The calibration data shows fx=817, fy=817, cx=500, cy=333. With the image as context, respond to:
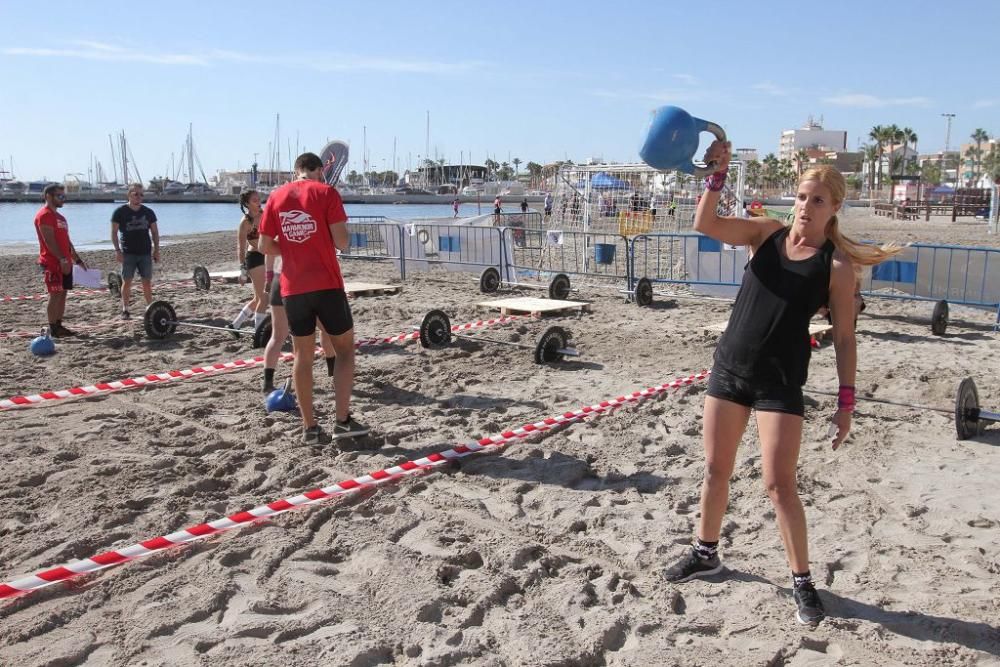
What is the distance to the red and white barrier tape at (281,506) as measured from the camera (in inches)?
150

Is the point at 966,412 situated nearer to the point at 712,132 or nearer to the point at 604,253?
the point at 712,132

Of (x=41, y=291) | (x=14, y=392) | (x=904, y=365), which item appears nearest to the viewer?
(x=14, y=392)

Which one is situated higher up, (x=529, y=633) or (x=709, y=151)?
(x=709, y=151)

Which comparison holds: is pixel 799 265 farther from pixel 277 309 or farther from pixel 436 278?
pixel 436 278

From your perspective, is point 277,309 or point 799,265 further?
point 277,309

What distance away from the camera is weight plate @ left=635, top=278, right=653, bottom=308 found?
13.1 metres

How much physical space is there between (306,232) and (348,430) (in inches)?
57.1

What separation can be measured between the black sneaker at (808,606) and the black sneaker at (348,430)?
10.9 feet

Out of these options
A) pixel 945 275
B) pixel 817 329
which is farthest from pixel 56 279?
pixel 945 275

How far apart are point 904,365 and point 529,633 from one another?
21.5 feet

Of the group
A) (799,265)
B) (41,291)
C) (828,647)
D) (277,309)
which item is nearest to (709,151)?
(799,265)

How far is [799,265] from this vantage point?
3.35m

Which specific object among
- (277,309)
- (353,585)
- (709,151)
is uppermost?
(709,151)

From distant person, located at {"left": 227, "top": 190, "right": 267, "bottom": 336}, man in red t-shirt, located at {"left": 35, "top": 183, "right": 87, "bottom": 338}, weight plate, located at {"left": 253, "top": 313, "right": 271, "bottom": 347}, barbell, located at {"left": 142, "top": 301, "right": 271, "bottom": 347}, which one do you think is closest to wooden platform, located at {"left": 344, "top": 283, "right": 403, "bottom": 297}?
barbell, located at {"left": 142, "top": 301, "right": 271, "bottom": 347}
